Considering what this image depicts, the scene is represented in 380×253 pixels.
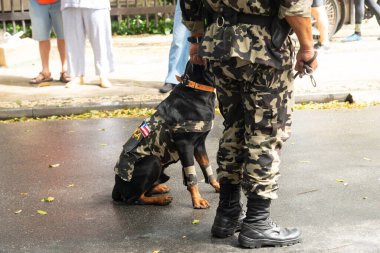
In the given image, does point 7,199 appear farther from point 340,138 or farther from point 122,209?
point 340,138

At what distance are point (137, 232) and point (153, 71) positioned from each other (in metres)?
6.66

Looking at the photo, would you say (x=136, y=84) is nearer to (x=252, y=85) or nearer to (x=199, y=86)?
(x=199, y=86)

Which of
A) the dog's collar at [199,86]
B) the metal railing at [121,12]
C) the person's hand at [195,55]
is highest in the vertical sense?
the person's hand at [195,55]

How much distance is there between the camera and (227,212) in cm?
495

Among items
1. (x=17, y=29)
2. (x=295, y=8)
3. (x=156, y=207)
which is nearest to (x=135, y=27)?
(x=17, y=29)

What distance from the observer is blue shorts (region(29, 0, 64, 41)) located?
10.9 meters

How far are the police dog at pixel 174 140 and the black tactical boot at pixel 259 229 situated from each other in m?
0.79

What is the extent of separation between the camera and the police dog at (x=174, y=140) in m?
5.36

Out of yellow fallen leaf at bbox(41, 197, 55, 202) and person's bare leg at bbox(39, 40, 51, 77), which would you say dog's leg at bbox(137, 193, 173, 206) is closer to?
yellow fallen leaf at bbox(41, 197, 55, 202)

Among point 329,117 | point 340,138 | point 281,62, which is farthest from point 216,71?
point 329,117

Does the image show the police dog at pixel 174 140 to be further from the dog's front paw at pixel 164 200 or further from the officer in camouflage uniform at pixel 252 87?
the officer in camouflage uniform at pixel 252 87

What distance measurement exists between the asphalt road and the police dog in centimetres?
21

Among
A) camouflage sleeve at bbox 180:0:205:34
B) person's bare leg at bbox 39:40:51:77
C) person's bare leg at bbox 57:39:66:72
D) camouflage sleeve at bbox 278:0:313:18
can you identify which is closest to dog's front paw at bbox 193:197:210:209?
camouflage sleeve at bbox 180:0:205:34

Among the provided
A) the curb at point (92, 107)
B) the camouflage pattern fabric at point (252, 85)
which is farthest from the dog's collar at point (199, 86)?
the curb at point (92, 107)
